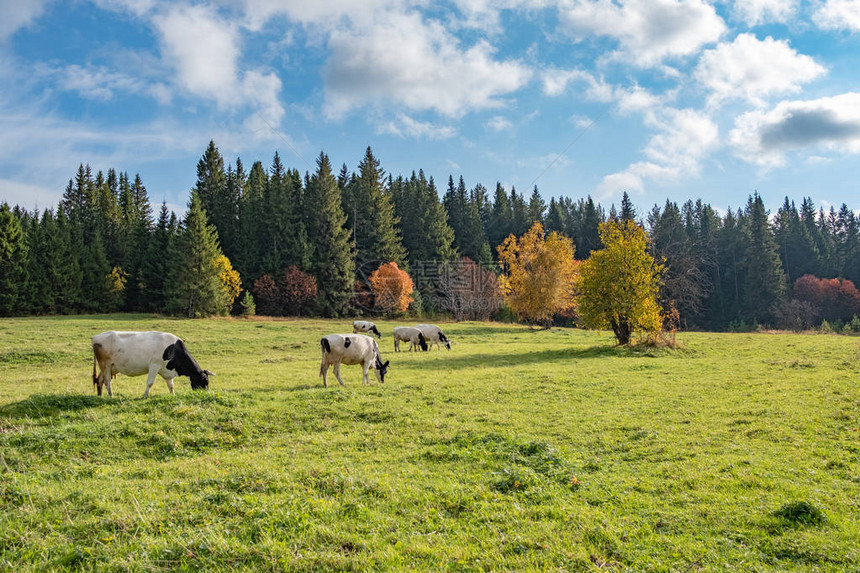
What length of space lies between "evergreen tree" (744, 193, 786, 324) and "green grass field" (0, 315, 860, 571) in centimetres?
6951

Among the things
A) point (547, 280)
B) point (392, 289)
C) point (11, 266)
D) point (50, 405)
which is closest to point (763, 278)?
point (547, 280)

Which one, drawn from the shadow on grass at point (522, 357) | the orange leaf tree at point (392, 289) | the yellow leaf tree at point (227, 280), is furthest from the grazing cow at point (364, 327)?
the yellow leaf tree at point (227, 280)

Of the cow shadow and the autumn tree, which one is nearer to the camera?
the cow shadow

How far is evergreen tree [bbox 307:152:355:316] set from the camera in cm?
6538

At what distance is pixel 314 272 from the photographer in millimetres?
66938

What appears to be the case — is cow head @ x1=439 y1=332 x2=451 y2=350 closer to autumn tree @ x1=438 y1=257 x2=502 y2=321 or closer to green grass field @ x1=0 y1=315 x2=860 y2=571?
green grass field @ x1=0 y1=315 x2=860 y2=571

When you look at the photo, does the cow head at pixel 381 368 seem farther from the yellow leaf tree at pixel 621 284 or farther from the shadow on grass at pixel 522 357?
the yellow leaf tree at pixel 621 284

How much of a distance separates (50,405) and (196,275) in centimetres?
4707

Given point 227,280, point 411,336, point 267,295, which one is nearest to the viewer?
point 411,336

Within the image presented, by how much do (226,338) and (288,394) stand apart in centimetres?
2058

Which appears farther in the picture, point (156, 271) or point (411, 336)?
point (156, 271)

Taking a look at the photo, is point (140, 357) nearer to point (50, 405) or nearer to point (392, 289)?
point (50, 405)

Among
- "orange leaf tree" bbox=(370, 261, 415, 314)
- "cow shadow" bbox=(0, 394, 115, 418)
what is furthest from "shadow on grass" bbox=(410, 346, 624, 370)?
"orange leaf tree" bbox=(370, 261, 415, 314)

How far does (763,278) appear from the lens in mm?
75562
